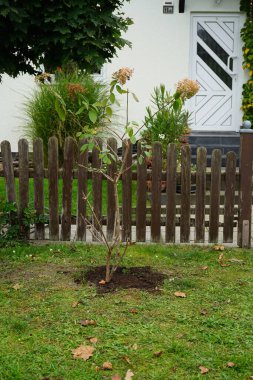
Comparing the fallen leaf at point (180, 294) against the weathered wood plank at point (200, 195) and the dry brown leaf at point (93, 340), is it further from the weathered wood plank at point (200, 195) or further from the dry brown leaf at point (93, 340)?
the weathered wood plank at point (200, 195)

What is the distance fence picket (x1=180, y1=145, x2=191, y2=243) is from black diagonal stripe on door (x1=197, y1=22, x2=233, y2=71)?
6.74 metres

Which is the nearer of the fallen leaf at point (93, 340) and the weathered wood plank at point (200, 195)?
the fallen leaf at point (93, 340)

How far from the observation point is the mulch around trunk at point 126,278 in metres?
4.97

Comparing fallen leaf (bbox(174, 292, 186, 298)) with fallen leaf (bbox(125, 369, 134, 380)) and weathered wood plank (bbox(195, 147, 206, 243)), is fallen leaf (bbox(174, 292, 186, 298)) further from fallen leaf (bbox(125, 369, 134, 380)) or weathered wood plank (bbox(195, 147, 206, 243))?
weathered wood plank (bbox(195, 147, 206, 243))

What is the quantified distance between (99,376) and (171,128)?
6156 mm

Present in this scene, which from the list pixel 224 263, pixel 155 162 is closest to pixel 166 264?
pixel 224 263

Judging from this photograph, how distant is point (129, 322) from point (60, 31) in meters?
2.43

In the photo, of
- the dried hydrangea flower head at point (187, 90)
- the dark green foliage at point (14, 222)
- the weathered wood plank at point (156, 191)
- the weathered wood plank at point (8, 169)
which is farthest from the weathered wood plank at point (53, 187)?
the dried hydrangea flower head at point (187, 90)

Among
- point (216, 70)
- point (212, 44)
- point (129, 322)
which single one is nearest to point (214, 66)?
point (216, 70)

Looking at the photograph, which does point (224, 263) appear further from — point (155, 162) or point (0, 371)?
point (0, 371)

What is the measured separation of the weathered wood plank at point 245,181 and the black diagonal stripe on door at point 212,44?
649 cm

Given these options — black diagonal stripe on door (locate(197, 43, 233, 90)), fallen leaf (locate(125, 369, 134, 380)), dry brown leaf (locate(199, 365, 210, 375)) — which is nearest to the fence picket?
dry brown leaf (locate(199, 365, 210, 375))

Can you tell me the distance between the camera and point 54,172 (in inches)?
257

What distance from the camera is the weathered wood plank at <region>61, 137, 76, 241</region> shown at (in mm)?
6473
